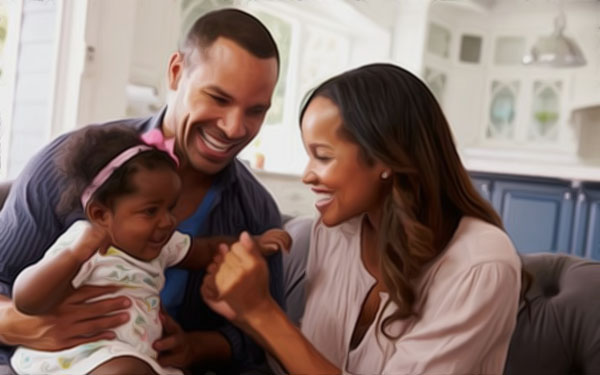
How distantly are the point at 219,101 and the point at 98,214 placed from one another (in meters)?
0.22

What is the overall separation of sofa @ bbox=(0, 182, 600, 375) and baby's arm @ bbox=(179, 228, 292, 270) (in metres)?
0.25

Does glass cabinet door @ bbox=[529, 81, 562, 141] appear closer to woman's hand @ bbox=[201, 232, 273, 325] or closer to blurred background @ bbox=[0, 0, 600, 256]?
blurred background @ bbox=[0, 0, 600, 256]

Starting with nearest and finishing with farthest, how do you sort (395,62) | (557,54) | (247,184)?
1. (247,184)
2. (557,54)
3. (395,62)

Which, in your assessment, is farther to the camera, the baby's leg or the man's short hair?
the man's short hair

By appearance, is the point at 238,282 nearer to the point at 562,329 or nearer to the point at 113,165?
the point at 113,165

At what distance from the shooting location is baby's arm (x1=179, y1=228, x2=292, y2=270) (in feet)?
2.95

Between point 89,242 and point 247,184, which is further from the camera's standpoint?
point 247,184

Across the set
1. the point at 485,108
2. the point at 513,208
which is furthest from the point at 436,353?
the point at 485,108

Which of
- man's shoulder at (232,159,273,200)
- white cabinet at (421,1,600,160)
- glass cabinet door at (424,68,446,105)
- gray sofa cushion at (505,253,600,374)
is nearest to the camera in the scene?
man's shoulder at (232,159,273,200)

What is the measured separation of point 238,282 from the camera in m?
0.84

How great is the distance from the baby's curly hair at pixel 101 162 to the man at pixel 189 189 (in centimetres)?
4

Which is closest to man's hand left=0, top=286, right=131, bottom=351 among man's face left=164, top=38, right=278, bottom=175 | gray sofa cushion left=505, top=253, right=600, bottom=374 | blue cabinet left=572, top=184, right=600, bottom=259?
man's face left=164, top=38, right=278, bottom=175

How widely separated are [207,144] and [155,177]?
0.12 meters

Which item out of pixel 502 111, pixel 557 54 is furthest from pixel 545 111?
pixel 557 54
